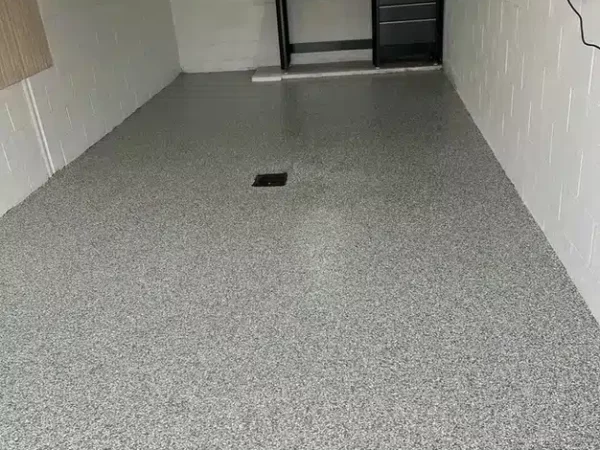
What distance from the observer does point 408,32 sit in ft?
17.1

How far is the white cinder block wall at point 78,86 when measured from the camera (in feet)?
9.97

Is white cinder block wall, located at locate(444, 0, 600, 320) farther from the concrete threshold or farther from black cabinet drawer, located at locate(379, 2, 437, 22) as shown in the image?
the concrete threshold

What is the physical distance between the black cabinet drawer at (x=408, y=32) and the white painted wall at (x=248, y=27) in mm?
505

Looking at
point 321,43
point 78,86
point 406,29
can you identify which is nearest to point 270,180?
point 78,86

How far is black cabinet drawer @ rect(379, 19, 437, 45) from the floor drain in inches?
105

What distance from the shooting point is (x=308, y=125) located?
4082 millimetres

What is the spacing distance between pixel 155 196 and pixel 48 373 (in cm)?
141

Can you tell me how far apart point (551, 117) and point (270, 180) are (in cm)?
149

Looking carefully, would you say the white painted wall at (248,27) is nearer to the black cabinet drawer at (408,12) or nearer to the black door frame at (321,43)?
the black door frame at (321,43)

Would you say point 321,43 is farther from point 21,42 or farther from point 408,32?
point 21,42

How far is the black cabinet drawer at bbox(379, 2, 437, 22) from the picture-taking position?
16.7 ft

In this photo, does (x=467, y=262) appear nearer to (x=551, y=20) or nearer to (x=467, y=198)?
(x=467, y=198)

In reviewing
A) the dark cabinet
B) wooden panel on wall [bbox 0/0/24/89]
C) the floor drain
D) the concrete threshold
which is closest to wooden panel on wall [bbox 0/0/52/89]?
wooden panel on wall [bbox 0/0/24/89]

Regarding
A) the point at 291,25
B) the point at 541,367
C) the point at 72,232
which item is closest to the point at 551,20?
the point at 541,367
